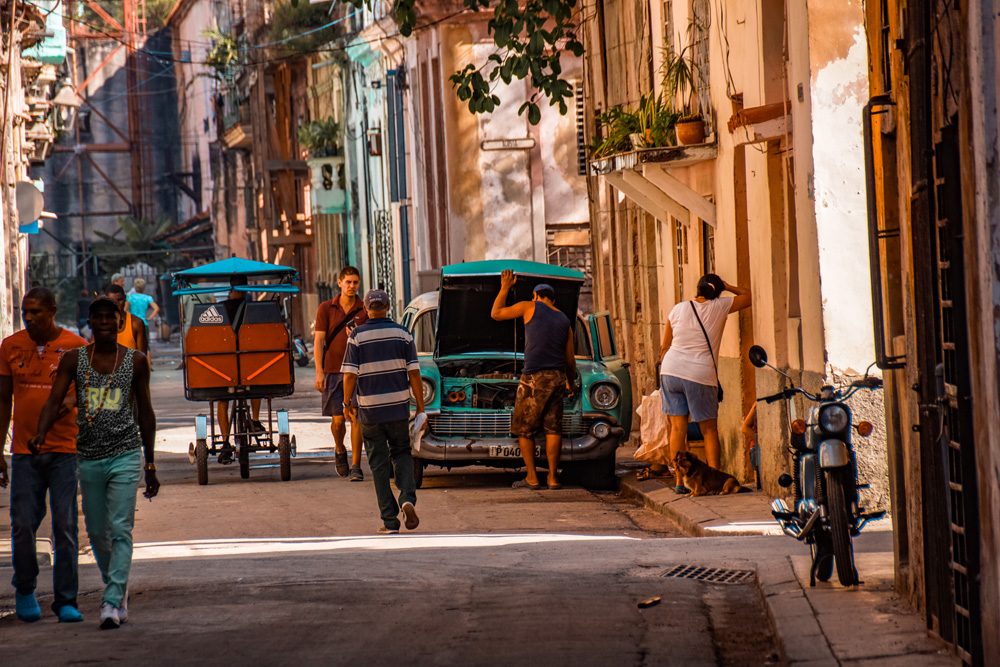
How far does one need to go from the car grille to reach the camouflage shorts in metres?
0.31

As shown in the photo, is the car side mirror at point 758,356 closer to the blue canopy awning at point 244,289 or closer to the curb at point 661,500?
the curb at point 661,500

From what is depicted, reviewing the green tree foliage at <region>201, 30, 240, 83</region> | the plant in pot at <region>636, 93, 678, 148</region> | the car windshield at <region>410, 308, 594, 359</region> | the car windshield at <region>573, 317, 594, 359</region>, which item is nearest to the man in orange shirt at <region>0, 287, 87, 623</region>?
the car windshield at <region>410, 308, 594, 359</region>

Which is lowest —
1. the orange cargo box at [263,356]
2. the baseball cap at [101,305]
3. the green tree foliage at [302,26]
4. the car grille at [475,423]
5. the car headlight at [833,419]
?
the car grille at [475,423]

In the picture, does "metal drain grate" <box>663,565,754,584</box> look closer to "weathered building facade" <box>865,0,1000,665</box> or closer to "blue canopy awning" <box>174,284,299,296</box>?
"weathered building facade" <box>865,0,1000,665</box>

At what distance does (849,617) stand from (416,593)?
7.75ft

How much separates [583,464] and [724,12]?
14.3 ft

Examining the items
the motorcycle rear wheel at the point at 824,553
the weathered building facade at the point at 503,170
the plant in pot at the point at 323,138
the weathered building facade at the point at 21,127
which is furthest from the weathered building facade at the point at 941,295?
the plant in pot at the point at 323,138

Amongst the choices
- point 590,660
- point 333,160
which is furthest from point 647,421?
point 333,160

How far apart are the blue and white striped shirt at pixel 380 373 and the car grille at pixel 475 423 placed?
295 cm

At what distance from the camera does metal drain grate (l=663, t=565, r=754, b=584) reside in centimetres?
802

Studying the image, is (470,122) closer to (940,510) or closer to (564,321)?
(564,321)

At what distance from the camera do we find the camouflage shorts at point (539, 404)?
520 inches

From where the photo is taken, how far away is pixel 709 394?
12.3 metres

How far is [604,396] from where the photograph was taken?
13.7 meters
